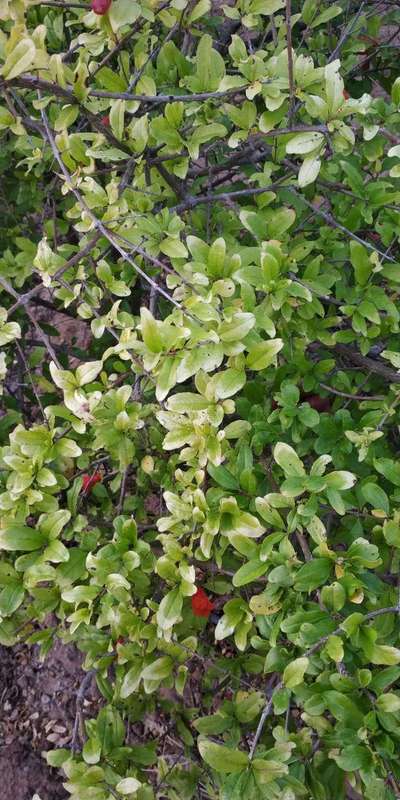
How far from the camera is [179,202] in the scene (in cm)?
162

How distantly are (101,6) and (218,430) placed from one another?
0.76 metres

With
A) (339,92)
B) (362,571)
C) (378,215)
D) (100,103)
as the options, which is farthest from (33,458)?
(378,215)

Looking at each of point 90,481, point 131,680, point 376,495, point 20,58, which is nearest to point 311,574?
point 376,495

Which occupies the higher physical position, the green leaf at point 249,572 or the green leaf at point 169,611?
the green leaf at point 249,572

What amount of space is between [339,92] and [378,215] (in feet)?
1.41

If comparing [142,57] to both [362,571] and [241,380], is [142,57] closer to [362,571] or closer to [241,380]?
[241,380]

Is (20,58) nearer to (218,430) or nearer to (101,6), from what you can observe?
(101,6)

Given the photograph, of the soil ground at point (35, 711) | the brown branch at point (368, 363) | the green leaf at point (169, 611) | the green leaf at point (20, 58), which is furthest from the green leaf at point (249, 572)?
the soil ground at point (35, 711)

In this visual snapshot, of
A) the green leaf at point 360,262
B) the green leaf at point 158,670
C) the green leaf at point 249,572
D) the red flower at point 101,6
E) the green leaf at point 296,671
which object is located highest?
the red flower at point 101,6

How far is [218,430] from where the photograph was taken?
1.23 metres

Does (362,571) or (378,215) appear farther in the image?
(378,215)

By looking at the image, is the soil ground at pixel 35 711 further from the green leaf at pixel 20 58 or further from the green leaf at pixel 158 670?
the green leaf at pixel 20 58

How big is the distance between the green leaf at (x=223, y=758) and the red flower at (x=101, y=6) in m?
1.22

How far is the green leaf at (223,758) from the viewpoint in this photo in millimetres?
1033
